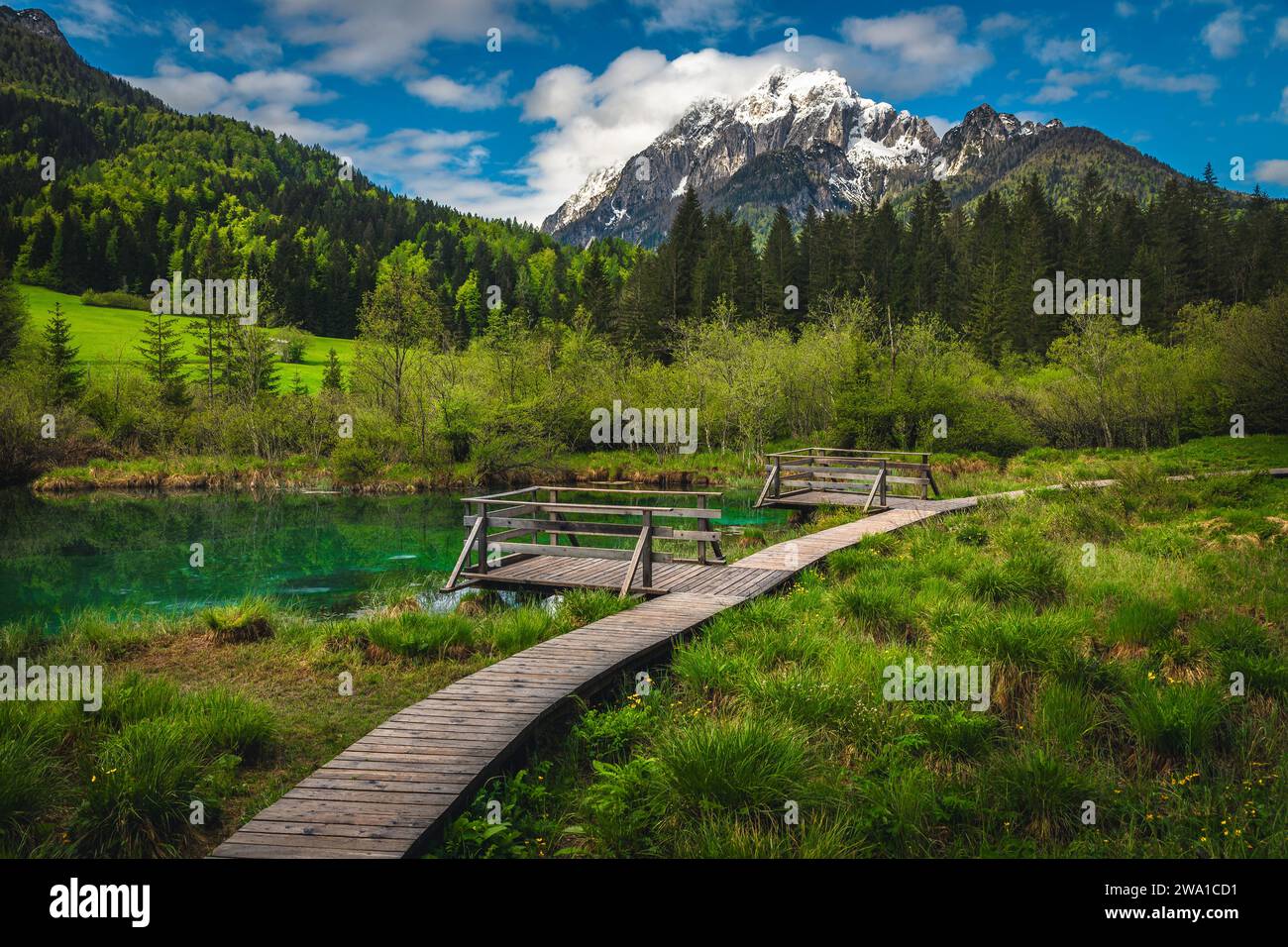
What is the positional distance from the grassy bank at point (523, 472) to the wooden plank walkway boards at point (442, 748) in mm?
23247

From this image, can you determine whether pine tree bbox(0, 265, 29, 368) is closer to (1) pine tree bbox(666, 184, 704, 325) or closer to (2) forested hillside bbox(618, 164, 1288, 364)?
(2) forested hillside bbox(618, 164, 1288, 364)

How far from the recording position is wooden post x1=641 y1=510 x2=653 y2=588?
12.4 metres

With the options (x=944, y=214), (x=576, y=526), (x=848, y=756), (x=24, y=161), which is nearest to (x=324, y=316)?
(x=24, y=161)

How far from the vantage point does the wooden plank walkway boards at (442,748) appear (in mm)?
4453

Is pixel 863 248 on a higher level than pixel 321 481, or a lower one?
higher

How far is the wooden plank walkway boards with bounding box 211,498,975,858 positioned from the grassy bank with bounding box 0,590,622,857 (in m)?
0.83

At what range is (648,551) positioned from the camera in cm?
1253

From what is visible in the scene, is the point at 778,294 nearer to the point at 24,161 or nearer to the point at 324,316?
the point at 324,316

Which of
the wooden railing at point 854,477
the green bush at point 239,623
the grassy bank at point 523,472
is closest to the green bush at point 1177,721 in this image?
the green bush at point 239,623

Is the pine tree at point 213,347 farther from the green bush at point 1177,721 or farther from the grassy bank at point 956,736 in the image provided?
the green bush at point 1177,721

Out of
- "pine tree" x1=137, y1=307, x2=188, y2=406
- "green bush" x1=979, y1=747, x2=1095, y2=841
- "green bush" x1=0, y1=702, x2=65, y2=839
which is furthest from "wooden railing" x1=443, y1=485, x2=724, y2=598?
"pine tree" x1=137, y1=307, x2=188, y2=406
